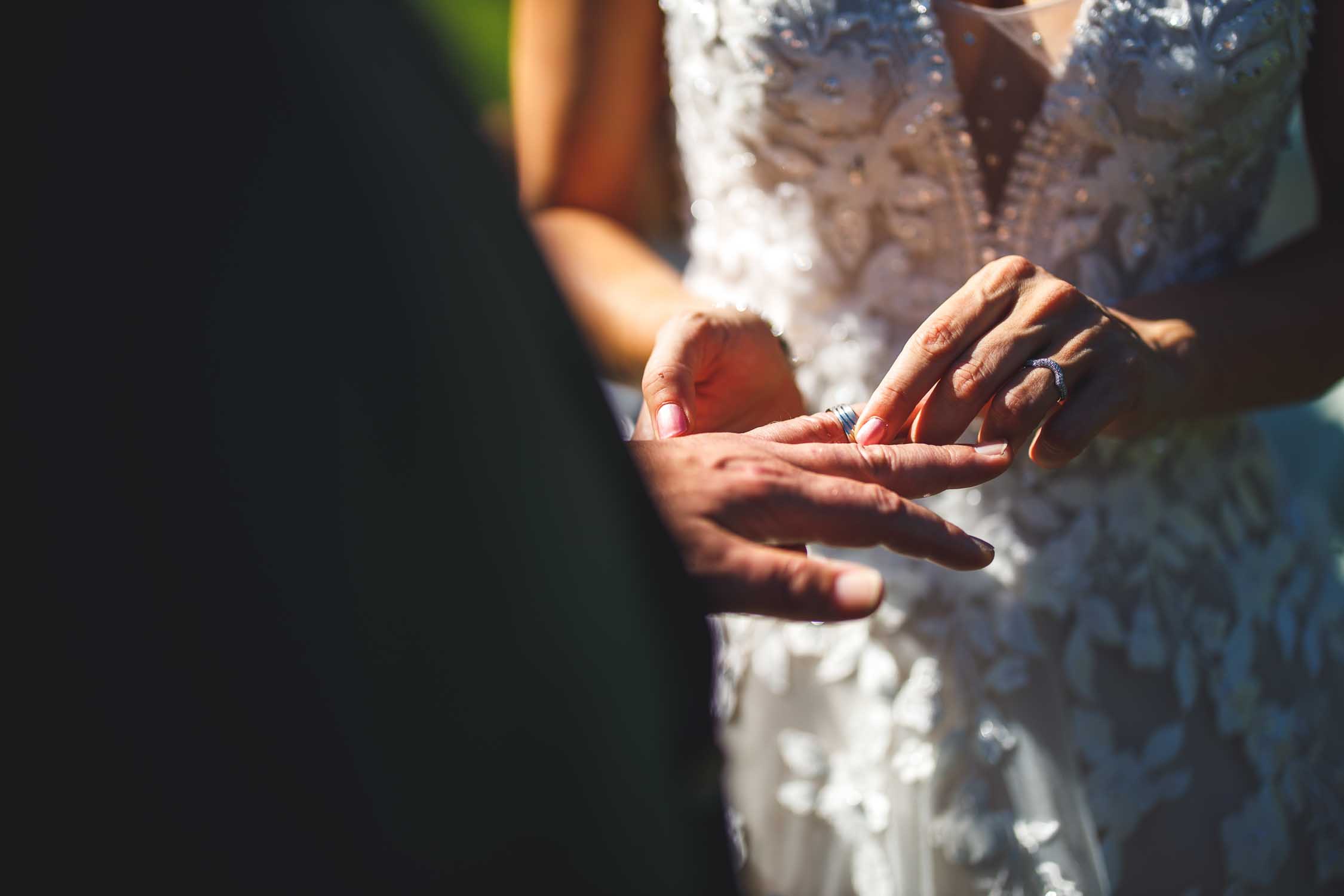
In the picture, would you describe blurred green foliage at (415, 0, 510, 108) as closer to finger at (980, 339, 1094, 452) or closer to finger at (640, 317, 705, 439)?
finger at (640, 317, 705, 439)

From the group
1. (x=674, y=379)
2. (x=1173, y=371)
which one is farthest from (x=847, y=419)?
(x=1173, y=371)

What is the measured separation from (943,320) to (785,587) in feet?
1.07

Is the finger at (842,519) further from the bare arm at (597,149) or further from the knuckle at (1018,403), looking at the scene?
the bare arm at (597,149)

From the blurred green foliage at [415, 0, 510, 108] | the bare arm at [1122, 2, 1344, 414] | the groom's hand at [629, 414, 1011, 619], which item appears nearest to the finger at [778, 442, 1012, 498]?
the groom's hand at [629, 414, 1011, 619]

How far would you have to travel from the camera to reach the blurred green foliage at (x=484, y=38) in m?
4.51

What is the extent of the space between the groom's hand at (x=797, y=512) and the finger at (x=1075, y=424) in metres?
0.09

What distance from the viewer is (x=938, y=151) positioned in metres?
0.95

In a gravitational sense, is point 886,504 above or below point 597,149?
below

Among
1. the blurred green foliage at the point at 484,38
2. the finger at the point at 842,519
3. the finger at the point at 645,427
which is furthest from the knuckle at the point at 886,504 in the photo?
the blurred green foliage at the point at 484,38

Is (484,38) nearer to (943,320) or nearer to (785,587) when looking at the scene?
(943,320)

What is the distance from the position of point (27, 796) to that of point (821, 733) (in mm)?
791

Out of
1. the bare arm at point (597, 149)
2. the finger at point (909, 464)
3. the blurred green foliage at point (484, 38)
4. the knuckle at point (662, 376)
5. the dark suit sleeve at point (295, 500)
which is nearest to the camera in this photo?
the dark suit sleeve at point (295, 500)

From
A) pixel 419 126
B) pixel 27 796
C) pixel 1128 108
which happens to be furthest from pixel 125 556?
pixel 1128 108

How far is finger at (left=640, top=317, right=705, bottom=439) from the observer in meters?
0.70
